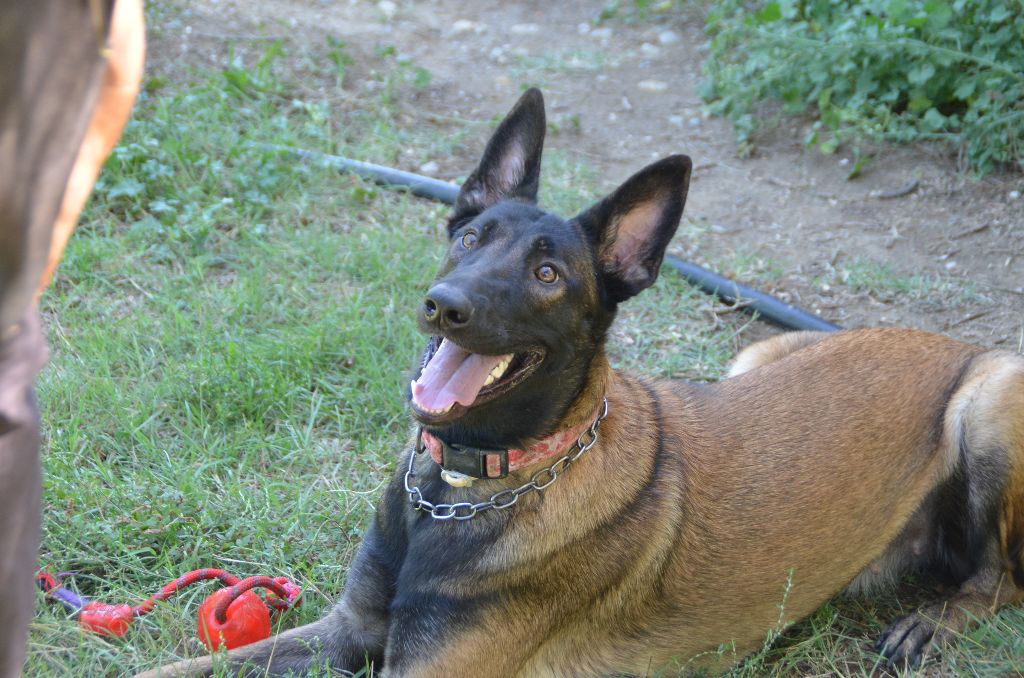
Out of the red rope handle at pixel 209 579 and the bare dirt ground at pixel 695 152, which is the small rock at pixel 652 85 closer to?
the bare dirt ground at pixel 695 152

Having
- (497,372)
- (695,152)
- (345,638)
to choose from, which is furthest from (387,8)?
(345,638)

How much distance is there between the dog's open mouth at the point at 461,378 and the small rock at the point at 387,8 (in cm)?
626

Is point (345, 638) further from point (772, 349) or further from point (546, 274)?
point (772, 349)

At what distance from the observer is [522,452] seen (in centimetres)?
286

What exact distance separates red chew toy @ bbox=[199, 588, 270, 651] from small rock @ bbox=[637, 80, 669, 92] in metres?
5.65

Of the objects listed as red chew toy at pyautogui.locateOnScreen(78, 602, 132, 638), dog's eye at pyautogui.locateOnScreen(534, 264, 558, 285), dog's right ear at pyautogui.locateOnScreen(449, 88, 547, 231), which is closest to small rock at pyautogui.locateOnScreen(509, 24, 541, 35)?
dog's right ear at pyautogui.locateOnScreen(449, 88, 547, 231)

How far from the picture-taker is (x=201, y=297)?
15.9 feet

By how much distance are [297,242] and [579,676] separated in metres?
3.02

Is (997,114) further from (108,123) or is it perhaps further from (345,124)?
(108,123)

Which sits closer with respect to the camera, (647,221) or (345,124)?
(647,221)

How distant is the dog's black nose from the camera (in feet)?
8.52

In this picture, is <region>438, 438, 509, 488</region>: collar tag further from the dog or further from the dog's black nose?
the dog's black nose

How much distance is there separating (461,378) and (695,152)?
4.62 metres

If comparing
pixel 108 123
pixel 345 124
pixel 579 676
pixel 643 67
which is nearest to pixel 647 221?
pixel 579 676
